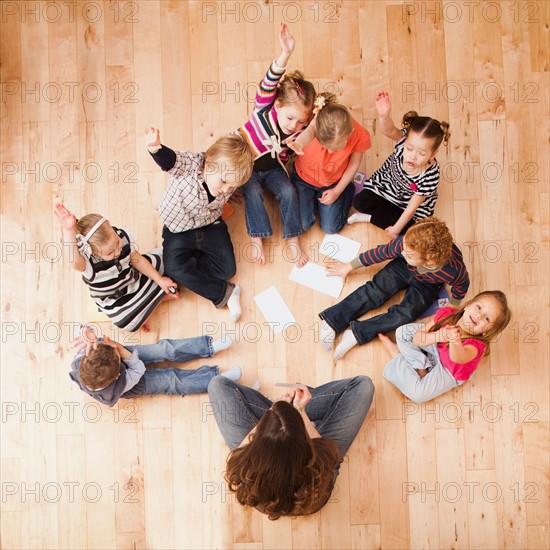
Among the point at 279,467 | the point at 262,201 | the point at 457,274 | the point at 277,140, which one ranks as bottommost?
the point at 279,467

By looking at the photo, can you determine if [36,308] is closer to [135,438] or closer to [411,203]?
[135,438]

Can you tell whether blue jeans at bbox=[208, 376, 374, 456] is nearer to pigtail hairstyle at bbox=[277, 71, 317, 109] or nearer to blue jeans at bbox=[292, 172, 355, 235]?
blue jeans at bbox=[292, 172, 355, 235]

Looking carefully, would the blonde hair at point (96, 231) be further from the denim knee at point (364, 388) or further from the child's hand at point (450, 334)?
the child's hand at point (450, 334)

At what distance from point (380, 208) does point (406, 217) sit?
0.12m

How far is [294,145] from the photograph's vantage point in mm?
2146

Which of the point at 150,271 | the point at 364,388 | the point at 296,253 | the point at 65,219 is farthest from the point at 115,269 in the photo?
the point at 364,388

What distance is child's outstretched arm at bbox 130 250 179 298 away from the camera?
7.19 ft

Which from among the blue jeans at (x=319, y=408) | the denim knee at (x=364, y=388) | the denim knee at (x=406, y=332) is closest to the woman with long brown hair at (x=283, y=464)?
the blue jeans at (x=319, y=408)

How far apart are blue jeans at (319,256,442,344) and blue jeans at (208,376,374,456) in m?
0.23

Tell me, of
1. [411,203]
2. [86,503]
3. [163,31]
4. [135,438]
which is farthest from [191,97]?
[86,503]

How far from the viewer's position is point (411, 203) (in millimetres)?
2238

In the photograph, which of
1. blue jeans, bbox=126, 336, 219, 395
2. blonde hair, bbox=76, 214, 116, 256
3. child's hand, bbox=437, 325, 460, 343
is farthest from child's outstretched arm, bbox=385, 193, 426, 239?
blonde hair, bbox=76, 214, 116, 256

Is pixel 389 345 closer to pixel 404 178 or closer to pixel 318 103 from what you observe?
pixel 404 178

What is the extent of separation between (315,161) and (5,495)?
6.16 feet
